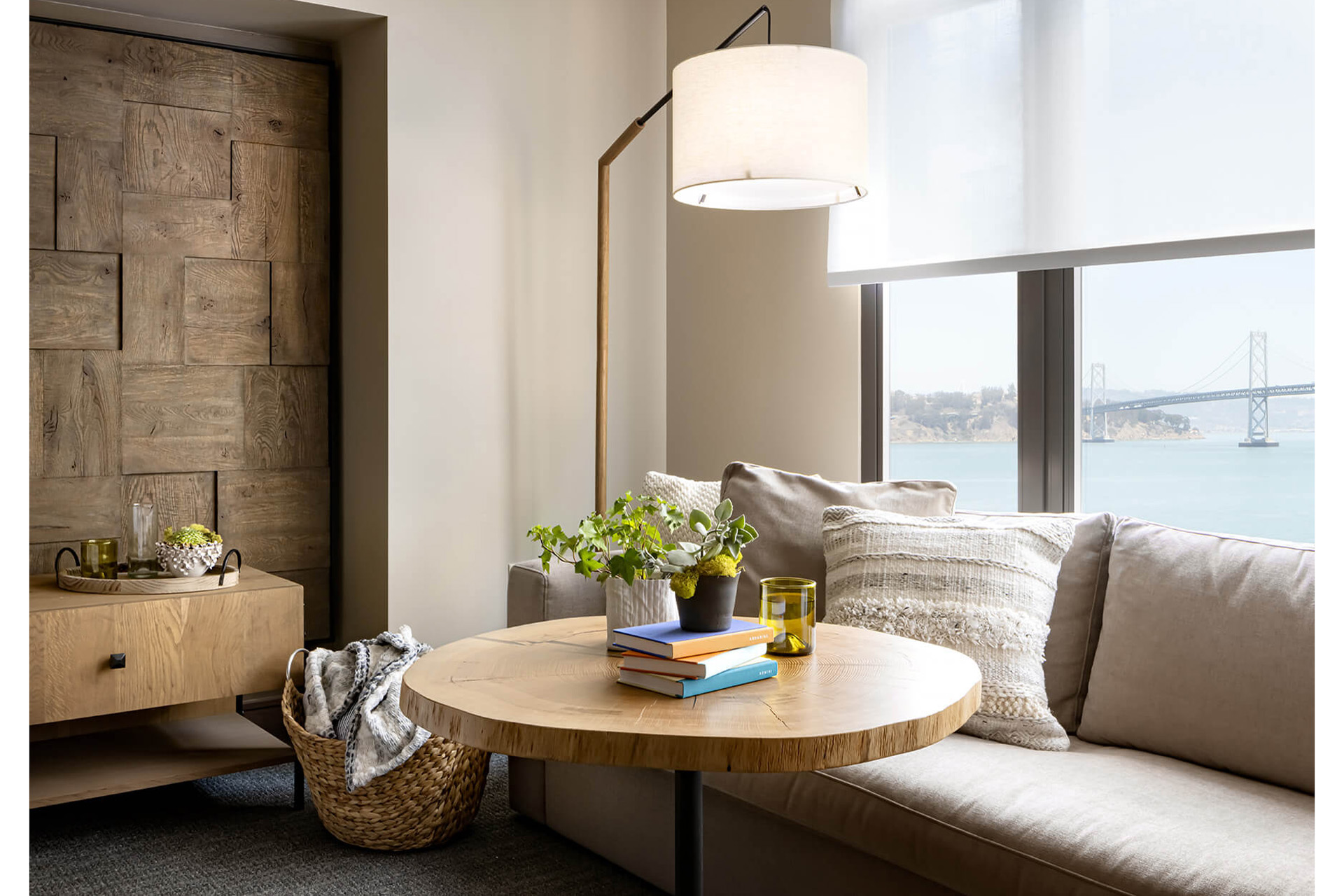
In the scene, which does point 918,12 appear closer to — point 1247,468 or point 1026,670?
point 1247,468

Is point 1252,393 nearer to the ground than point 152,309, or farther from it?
nearer to the ground

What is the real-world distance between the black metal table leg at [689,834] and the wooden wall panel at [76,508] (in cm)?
225

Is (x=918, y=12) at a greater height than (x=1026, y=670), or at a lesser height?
greater

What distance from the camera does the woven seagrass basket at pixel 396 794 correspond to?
2.38 meters

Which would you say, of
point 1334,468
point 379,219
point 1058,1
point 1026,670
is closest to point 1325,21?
point 1334,468

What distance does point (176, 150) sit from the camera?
316cm

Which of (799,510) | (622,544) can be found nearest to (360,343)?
(799,510)

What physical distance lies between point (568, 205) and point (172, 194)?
4.01 ft

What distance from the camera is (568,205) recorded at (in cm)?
356

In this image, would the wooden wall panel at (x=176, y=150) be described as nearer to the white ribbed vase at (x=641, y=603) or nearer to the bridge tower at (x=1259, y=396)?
the white ribbed vase at (x=641, y=603)

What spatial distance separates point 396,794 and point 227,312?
1675 mm

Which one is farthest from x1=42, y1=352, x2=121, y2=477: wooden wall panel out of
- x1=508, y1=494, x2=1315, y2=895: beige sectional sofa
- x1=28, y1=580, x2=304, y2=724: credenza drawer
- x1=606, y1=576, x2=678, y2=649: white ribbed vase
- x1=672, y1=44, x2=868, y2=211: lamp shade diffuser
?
x1=606, y1=576, x2=678, y2=649: white ribbed vase

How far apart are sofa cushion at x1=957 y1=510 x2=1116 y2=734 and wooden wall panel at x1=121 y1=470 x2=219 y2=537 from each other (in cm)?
248

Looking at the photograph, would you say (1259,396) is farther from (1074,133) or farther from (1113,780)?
(1113,780)
